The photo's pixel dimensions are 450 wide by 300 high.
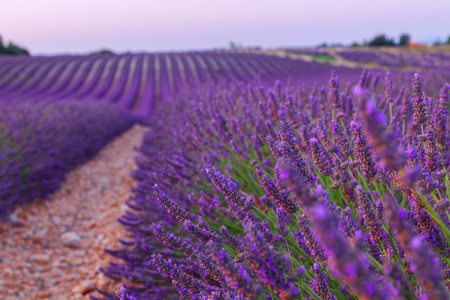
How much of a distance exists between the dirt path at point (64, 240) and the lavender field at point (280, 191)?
0.22 metres

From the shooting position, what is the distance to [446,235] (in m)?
0.90

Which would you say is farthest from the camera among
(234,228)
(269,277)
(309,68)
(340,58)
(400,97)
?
(340,58)

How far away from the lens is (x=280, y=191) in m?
0.91

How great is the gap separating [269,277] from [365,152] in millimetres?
410

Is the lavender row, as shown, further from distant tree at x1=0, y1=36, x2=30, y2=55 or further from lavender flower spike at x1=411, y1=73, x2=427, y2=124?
distant tree at x1=0, y1=36, x2=30, y2=55

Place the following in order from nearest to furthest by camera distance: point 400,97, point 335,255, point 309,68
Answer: point 335,255
point 400,97
point 309,68

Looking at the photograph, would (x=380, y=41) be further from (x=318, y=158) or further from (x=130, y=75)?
(x=318, y=158)

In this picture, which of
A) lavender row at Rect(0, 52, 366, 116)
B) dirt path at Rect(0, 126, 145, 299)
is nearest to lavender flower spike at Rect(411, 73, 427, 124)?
dirt path at Rect(0, 126, 145, 299)

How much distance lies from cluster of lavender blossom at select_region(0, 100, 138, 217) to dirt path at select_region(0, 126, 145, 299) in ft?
0.70

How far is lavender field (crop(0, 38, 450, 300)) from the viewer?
2.16ft

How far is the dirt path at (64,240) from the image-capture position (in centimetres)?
257

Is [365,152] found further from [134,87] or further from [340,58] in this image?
[340,58]

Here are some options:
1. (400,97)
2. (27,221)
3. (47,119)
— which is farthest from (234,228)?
(47,119)

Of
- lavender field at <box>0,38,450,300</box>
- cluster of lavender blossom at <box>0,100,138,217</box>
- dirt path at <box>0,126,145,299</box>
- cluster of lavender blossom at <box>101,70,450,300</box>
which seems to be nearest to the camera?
cluster of lavender blossom at <box>101,70,450,300</box>
